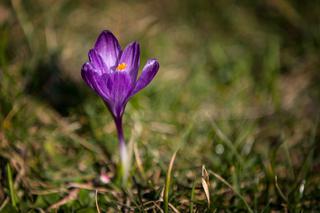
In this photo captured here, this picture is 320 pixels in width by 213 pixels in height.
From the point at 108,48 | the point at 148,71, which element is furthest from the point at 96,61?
the point at 148,71

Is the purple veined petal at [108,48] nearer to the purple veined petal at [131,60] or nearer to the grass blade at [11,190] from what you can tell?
the purple veined petal at [131,60]

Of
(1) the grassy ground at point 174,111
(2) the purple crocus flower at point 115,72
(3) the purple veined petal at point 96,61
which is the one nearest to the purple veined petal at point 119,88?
(2) the purple crocus flower at point 115,72

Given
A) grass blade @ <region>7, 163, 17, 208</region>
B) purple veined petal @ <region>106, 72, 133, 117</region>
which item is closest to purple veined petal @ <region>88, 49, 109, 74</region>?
purple veined petal @ <region>106, 72, 133, 117</region>

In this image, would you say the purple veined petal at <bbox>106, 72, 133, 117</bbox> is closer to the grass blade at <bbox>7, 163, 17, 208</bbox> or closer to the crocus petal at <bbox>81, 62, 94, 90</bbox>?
the crocus petal at <bbox>81, 62, 94, 90</bbox>

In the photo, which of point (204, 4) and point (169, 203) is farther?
point (204, 4)

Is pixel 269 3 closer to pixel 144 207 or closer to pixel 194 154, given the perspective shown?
pixel 194 154

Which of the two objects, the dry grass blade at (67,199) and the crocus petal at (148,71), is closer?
the crocus petal at (148,71)

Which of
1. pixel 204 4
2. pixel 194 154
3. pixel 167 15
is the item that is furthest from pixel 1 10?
pixel 194 154
